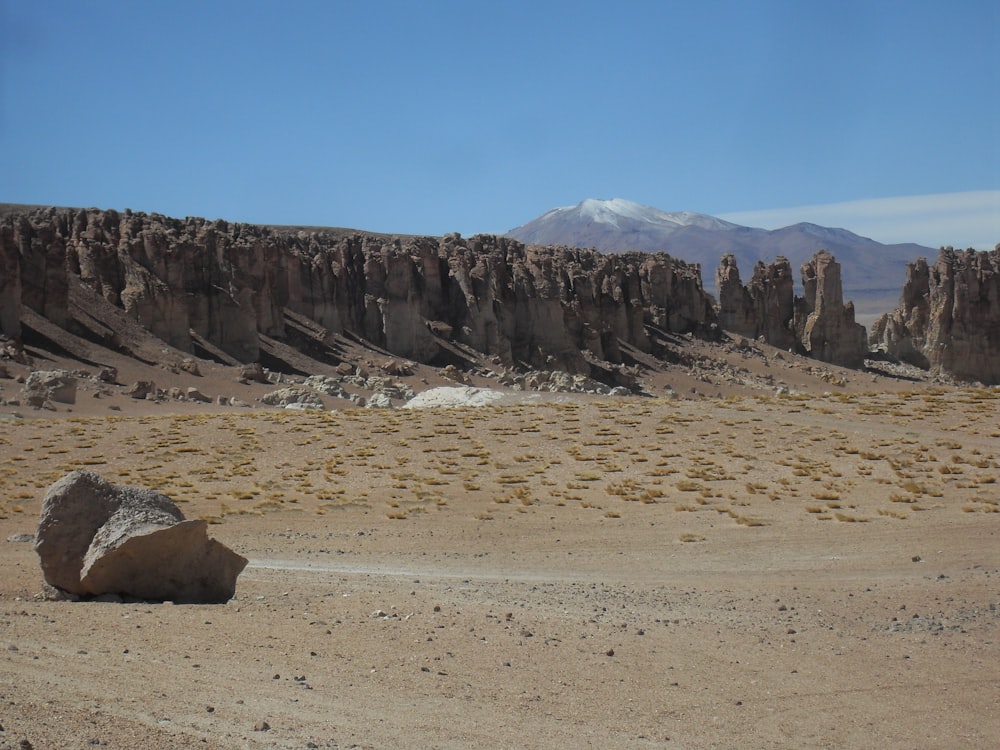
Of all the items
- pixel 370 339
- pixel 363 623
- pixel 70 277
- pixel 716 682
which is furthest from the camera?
pixel 370 339

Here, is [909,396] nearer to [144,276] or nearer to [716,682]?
[716,682]

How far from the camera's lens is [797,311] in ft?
415

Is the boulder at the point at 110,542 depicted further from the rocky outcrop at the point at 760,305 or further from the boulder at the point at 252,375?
the rocky outcrop at the point at 760,305

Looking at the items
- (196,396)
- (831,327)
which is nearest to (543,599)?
(196,396)

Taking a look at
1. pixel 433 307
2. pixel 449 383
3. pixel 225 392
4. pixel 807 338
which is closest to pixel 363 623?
pixel 225 392

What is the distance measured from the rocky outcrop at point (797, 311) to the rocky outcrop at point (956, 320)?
706cm

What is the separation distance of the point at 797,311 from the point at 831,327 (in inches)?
254

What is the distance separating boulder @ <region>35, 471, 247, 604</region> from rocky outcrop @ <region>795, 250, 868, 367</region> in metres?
114

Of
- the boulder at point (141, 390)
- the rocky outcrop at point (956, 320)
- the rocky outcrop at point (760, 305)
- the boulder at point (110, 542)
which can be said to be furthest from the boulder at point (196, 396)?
the rocky outcrop at point (956, 320)

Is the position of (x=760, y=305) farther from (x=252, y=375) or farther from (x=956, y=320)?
(x=252, y=375)

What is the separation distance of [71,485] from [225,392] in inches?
1908

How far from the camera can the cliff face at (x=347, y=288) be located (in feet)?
229

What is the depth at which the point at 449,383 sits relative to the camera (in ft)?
244

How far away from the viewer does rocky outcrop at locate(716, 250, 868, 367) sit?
12056 cm
